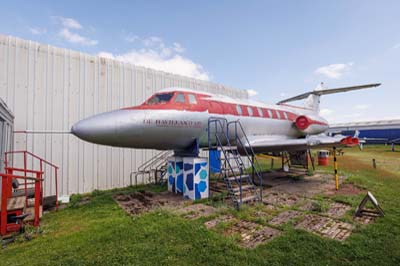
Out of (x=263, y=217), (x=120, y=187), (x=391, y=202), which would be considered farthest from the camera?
(x=120, y=187)

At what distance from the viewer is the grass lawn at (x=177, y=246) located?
402 centimetres

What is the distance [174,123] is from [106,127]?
88.6 inches

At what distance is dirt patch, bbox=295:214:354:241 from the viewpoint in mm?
5160

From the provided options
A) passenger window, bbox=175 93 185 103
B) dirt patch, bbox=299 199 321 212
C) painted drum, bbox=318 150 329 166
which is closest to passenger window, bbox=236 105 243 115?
passenger window, bbox=175 93 185 103

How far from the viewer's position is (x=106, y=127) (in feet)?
21.2

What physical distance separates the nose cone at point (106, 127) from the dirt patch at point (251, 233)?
4248 millimetres

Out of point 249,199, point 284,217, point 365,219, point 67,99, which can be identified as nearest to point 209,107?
point 249,199

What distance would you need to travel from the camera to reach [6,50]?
875 cm

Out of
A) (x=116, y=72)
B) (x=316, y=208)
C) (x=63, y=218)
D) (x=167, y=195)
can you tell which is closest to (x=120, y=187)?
(x=167, y=195)

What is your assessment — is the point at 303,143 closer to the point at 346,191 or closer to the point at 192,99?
the point at 346,191

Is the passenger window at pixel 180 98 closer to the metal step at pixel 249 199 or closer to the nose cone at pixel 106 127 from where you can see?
the nose cone at pixel 106 127

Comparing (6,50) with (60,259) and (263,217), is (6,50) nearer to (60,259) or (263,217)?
(60,259)

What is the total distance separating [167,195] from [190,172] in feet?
5.67

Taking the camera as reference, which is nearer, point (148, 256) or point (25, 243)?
point (148, 256)
